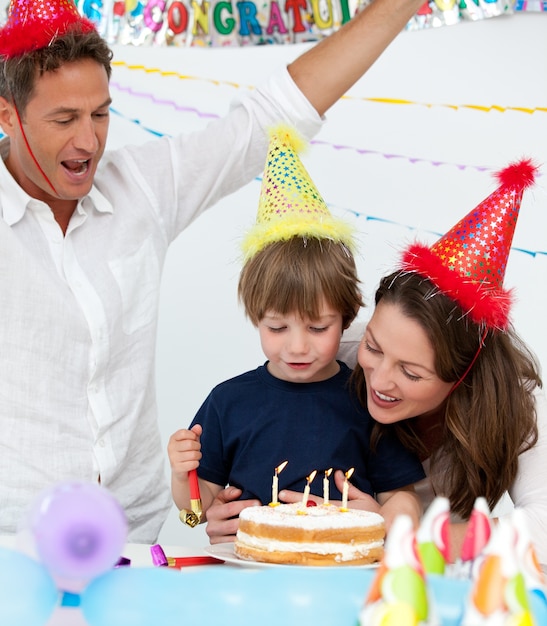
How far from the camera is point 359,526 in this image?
1.07m

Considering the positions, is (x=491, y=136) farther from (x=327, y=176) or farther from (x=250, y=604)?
(x=250, y=604)

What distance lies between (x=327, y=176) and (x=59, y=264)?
1300 millimetres

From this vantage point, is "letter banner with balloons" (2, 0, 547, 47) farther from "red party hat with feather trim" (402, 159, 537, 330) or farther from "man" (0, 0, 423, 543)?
"red party hat with feather trim" (402, 159, 537, 330)

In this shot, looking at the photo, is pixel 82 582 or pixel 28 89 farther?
pixel 28 89

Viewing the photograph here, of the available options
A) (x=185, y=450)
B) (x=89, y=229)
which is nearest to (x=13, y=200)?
(x=89, y=229)

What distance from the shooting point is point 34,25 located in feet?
5.55

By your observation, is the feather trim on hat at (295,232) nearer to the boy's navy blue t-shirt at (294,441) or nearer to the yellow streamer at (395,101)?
the boy's navy blue t-shirt at (294,441)

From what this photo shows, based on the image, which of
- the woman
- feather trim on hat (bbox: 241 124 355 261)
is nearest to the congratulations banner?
feather trim on hat (bbox: 241 124 355 261)

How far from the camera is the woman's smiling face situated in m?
1.36

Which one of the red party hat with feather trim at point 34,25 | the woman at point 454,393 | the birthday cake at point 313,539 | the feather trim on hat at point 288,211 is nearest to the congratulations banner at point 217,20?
the red party hat with feather trim at point 34,25

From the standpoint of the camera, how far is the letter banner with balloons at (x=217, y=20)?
9.12 feet

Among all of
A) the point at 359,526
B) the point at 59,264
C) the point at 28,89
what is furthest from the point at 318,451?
the point at 28,89

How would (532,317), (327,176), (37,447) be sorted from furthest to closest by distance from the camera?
(327,176)
(532,317)
(37,447)

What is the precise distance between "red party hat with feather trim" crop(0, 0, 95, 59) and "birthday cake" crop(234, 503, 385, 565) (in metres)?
1.06
